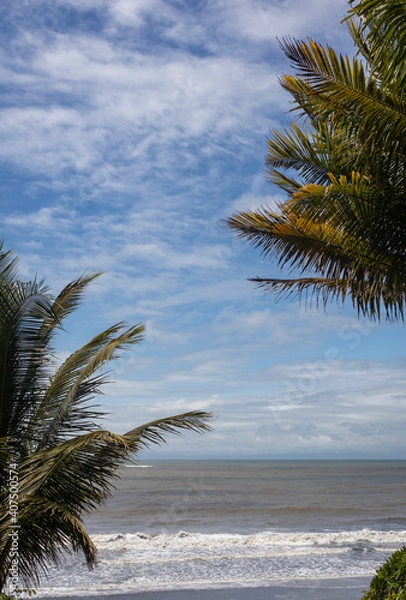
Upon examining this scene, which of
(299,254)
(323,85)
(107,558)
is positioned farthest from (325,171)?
(107,558)

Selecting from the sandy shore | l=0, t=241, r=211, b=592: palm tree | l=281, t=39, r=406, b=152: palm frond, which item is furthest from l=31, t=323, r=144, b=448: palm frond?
the sandy shore

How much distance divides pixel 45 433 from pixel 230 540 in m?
15.0

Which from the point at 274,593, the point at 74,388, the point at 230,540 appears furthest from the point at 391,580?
the point at 230,540

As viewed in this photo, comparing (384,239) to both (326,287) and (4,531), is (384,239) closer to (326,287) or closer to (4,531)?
(326,287)

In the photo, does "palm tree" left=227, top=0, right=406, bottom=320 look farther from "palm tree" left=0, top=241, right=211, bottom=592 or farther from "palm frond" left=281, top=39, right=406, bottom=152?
"palm tree" left=0, top=241, right=211, bottom=592

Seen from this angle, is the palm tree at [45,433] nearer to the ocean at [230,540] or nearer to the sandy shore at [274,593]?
the ocean at [230,540]

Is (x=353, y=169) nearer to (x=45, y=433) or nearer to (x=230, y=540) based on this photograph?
(x=45, y=433)

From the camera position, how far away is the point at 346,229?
22.9ft

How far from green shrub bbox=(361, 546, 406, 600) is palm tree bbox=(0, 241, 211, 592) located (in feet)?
7.32

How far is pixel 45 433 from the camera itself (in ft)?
22.2

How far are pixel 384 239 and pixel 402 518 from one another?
73.8 feet

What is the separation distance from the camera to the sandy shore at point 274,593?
37.3 ft

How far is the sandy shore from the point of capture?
11.4 meters

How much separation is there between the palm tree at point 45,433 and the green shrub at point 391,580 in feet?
7.32
